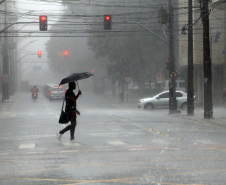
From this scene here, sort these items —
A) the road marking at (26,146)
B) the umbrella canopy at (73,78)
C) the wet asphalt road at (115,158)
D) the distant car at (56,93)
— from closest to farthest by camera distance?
the wet asphalt road at (115,158)
the road marking at (26,146)
the umbrella canopy at (73,78)
the distant car at (56,93)

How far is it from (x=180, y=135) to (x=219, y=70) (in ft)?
119

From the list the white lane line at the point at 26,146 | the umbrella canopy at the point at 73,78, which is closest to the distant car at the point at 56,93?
the umbrella canopy at the point at 73,78

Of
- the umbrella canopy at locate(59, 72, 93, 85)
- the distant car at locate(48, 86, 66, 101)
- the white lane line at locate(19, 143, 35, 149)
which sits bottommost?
the distant car at locate(48, 86, 66, 101)

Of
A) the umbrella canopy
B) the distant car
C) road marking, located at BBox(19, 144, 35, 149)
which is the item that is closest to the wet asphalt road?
road marking, located at BBox(19, 144, 35, 149)

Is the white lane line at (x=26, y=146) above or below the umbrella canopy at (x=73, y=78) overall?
below

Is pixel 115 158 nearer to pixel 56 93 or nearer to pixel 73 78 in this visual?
pixel 73 78

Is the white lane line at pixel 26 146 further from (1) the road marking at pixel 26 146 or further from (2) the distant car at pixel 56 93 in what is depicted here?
(2) the distant car at pixel 56 93

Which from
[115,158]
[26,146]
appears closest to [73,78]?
[26,146]

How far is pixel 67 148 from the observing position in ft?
53.5

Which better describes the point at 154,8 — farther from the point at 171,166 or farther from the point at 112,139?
the point at 171,166

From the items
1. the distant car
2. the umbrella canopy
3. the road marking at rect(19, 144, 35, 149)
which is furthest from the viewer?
the distant car

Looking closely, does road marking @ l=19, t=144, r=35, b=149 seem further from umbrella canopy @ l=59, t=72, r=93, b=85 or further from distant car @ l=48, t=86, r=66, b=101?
distant car @ l=48, t=86, r=66, b=101

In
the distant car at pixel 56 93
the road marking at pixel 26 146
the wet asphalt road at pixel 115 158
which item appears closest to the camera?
the wet asphalt road at pixel 115 158

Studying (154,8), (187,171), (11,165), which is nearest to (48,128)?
(11,165)
